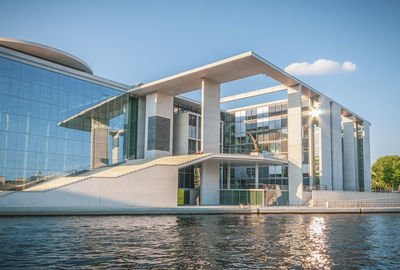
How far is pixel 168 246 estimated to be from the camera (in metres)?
14.8

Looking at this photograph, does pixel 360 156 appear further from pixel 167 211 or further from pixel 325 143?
pixel 167 211

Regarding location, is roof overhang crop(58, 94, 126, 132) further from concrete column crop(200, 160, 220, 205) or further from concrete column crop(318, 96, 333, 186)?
concrete column crop(318, 96, 333, 186)

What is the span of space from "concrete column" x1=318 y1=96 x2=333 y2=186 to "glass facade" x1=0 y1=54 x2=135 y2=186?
24949mm

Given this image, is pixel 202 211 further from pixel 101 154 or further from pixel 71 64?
pixel 71 64

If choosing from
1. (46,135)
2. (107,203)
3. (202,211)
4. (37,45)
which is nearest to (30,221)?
(107,203)

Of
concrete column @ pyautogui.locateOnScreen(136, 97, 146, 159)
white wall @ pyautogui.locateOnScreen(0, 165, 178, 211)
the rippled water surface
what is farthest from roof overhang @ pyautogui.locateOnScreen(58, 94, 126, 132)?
the rippled water surface

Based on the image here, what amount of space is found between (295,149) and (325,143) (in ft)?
30.5

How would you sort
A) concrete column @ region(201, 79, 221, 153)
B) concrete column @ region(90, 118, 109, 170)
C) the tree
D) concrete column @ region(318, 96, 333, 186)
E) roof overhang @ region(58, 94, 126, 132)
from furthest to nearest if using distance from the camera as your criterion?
1. the tree
2. concrete column @ region(318, 96, 333, 186)
3. concrete column @ region(201, 79, 221, 153)
4. concrete column @ region(90, 118, 109, 170)
5. roof overhang @ region(58, 94, 126, 132)

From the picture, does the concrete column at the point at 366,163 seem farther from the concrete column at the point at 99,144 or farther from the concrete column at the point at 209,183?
the concrete column at the point at 99,144

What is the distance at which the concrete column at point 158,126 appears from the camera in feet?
142

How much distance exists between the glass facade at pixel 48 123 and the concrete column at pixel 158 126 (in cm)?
351

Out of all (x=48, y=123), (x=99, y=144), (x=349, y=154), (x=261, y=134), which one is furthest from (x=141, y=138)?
(x=349, y=154)

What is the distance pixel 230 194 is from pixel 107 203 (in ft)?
47.4

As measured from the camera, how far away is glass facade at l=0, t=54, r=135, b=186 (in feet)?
107
